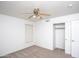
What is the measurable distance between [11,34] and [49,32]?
106 inches

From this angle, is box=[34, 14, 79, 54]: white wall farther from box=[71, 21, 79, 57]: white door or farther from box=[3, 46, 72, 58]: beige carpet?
box=[3, 46, 72, 58]: beige carpet

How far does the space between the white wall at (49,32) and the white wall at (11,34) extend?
1.36 meters

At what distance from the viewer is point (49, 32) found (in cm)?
430

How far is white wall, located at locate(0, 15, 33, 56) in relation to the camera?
3.21 metres

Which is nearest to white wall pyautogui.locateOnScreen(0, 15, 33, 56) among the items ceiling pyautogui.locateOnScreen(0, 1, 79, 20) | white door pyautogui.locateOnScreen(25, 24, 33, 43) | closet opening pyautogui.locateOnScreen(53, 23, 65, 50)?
white door pyautogui.locateOnScreen(25, 24, 33, 43)

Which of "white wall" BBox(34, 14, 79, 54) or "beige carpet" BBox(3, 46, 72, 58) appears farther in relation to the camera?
"white wall" BBox(34, 14, 79, 54)

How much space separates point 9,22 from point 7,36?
2.90 feet

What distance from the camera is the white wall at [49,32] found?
134 inches

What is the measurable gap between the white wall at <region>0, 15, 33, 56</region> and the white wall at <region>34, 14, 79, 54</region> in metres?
1.36

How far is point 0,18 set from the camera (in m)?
3.13

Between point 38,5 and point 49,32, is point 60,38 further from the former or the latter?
point 38,5

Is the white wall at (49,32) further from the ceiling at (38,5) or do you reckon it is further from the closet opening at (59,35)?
the ceiling at (38,5)

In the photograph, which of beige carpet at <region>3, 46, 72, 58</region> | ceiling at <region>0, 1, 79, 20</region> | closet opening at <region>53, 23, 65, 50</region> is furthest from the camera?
closet opening at <region>53, 23, 65, 50</region>

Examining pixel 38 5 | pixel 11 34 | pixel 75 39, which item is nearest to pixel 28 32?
pixel 11 34
